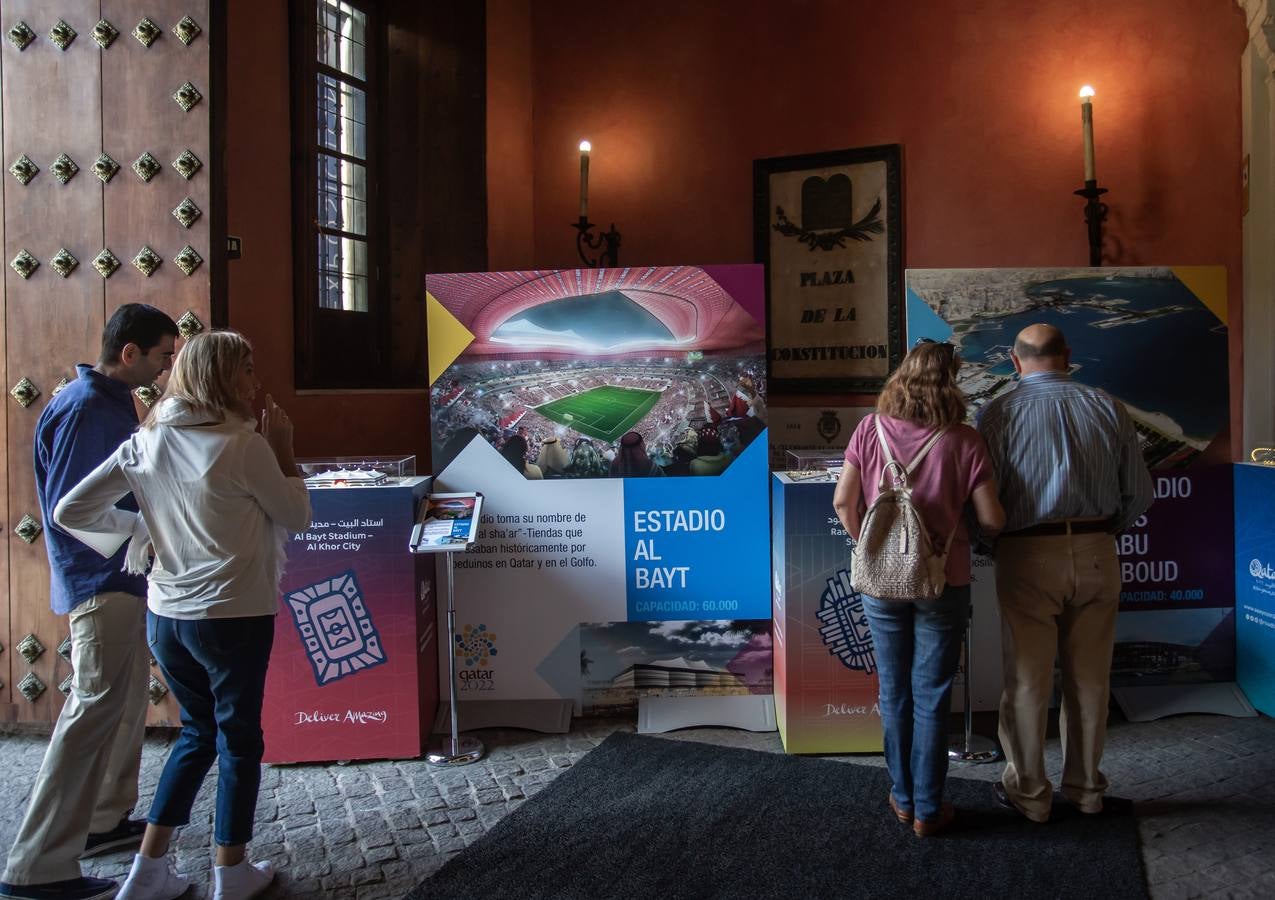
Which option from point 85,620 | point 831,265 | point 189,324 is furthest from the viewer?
point 831,265

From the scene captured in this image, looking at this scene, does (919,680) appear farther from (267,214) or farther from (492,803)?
(267,214)

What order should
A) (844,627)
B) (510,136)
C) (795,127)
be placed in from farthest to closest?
(510,136) < (795,127) < (844,627)

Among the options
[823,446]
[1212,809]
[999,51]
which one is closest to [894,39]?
[999,51]

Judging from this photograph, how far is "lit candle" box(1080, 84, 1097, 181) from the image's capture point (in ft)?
14.4

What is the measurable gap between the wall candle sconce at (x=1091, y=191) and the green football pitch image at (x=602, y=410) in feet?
7.70

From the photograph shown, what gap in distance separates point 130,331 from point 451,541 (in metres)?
1.27

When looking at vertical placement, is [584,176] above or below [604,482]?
above

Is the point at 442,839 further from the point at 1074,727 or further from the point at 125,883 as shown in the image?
the point at 1074,727

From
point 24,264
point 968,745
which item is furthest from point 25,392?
point 968,745

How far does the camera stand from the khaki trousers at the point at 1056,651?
2.85 meters

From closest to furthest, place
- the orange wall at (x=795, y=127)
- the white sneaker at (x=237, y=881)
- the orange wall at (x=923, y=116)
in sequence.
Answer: the white sneaker at (x=237, y=881) → the orange wall at (x=795, y=127) → the orange wall at (x=923, y=116)

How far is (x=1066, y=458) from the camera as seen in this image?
9.16 feet

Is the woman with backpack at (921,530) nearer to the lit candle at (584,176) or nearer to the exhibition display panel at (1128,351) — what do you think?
the exhibition display panel at (1128,351)

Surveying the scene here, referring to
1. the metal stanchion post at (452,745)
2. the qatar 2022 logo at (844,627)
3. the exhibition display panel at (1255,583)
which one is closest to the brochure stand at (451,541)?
the metal stanchion post at (452,745)
